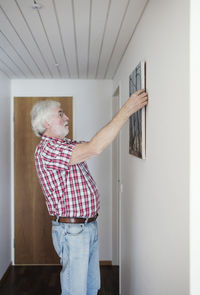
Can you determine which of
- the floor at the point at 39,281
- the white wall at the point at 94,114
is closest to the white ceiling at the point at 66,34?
the white wall at the point at 94,114

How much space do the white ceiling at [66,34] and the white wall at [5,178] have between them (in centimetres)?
35

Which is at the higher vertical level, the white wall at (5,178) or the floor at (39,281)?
the white wall at (5,178)

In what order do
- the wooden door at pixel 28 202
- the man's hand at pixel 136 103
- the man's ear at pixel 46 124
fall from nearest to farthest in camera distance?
the man's hand at pixel 136 103 → the man's ear at pixel 46 124 → the wooden door at pixel 28 202

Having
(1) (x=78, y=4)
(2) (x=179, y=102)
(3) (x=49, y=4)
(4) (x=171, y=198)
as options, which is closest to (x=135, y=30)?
(1) (x=78, y=4)

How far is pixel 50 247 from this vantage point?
3.71 metres

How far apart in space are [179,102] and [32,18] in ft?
3.96

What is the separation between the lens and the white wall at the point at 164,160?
1.02 m

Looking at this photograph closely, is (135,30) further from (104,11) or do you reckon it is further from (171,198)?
(171,198)

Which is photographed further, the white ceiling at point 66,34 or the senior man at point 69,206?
the senior man at point 69,206

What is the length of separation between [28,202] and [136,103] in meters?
2.59

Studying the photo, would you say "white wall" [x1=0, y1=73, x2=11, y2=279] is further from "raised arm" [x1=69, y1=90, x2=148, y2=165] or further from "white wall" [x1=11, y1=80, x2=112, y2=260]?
"raised arm" [x1=69, y1=90, x2=148, y2=165]

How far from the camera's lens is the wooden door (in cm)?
370
